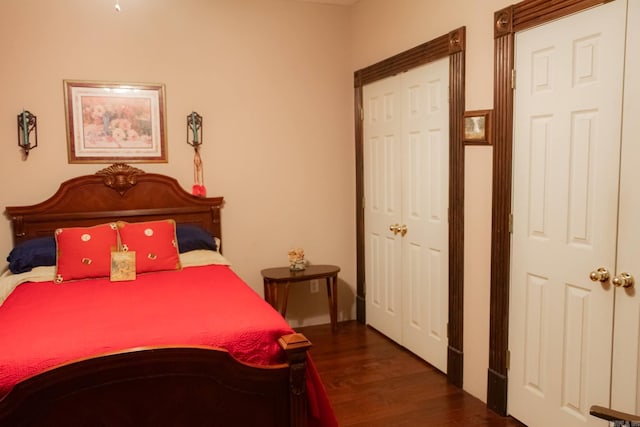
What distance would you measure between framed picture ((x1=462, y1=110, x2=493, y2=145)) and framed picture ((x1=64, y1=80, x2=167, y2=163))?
85.6 inches

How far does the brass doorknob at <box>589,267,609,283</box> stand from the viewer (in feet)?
6.61

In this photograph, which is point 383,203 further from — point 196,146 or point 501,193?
point 196,146

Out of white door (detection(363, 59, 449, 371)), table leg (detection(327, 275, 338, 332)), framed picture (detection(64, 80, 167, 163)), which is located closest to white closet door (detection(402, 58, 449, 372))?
white door (detection(363, 59, 449, 371))

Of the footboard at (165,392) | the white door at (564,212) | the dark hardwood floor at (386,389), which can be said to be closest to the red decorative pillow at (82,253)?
the footboard at (165,392)

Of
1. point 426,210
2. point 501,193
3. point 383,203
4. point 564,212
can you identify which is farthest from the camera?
point 383,203

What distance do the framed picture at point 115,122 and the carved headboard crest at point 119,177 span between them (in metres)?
0.09

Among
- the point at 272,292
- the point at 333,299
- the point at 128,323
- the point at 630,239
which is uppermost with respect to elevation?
the point at 630,239

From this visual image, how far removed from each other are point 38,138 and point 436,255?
9.21ft

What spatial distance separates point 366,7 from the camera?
3852 mm

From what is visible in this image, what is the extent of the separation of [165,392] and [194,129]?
2.31 metres

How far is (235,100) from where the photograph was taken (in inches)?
150

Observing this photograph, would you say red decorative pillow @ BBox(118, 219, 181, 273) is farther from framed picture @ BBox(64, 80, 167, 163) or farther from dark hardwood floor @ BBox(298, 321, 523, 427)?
dark hardwood floor @ BBox(298, 321, 523, 427)

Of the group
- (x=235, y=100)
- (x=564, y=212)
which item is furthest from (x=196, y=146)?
(x=564, y=212)

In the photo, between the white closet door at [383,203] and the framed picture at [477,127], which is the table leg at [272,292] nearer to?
the white closet door at [383,203]
